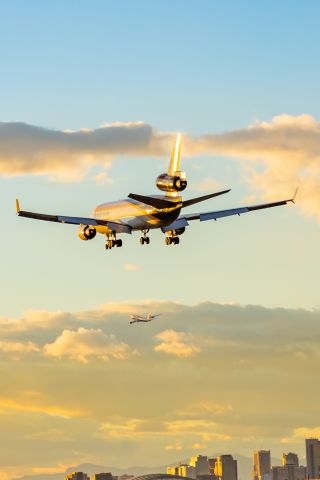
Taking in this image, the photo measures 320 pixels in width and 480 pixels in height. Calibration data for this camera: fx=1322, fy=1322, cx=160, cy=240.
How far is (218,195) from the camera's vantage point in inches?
7815

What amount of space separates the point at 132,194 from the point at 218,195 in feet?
42.5

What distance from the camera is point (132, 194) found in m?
199
